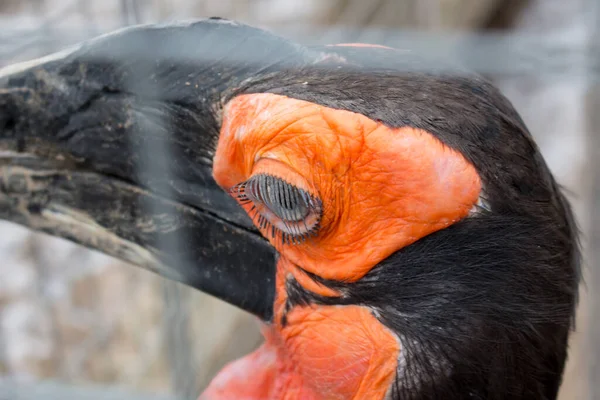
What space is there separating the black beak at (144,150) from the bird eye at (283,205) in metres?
0.07

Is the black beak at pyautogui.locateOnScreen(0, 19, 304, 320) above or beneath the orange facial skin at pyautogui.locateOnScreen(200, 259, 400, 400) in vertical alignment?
above

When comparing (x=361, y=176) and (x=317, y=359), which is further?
(x=317, y=359)

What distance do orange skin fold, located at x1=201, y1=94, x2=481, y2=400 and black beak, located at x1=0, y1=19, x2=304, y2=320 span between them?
0.05m

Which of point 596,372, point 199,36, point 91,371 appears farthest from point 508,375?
A: point 91,371

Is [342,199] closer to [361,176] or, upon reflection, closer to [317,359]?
[361,176]

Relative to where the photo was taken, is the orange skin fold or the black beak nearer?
the orange skin fold

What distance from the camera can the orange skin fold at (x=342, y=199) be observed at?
0.82 m

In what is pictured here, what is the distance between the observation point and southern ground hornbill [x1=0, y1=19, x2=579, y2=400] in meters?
0.84

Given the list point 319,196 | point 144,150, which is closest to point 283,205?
point 319,196

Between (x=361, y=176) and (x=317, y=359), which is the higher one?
(x=361, y=176)

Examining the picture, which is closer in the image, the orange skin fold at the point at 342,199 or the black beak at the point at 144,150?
the orange skin fold at the point at 342,199

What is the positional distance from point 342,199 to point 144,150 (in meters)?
0.32

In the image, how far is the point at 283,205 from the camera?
88 cm

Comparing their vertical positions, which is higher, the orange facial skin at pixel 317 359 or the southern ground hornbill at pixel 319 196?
the southern ground hornbill at pixel 319 196
